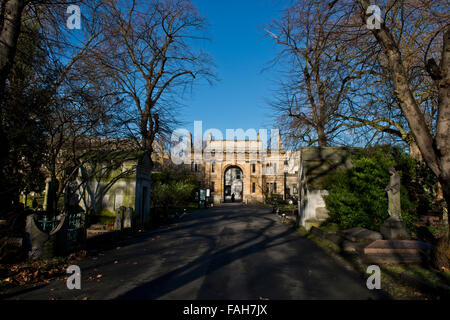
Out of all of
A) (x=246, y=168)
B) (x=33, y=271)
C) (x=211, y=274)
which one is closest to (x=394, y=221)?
(x=211, y=274)

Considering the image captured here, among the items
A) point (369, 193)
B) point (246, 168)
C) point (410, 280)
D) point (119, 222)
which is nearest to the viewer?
point (410, 280)

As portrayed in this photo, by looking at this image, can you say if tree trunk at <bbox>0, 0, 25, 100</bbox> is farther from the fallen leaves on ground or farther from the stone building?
the stone building

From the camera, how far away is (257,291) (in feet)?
17.2

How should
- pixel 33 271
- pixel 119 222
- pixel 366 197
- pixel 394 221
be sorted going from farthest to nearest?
pixel 119 222
pixel 366 197
pixel 394 221
pixel 33 271

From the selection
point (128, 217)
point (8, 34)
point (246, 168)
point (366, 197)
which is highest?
point (246, 168)

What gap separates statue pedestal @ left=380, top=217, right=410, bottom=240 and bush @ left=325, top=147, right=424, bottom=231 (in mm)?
1992

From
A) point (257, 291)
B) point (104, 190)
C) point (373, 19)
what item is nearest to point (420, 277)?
point (257, 291)

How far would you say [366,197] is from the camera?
34.9ft

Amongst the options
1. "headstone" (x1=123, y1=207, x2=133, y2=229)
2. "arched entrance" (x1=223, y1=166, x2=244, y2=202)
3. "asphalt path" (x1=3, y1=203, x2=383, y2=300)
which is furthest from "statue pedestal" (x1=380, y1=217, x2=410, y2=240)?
"arched entrance" (x1=223, y1=166, x2=244, y2=202)

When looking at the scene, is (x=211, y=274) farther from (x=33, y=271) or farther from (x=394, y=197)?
(x=394, y=197)

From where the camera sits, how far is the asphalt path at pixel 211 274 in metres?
5.11

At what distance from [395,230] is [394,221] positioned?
0.87 ft

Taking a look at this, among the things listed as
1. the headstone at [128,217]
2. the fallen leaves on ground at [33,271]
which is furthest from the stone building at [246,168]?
the fallen leaves on ground at [33,271]

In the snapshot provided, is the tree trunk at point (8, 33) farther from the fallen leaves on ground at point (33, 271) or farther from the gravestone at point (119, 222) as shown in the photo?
the gravestone at point (119, 222)
